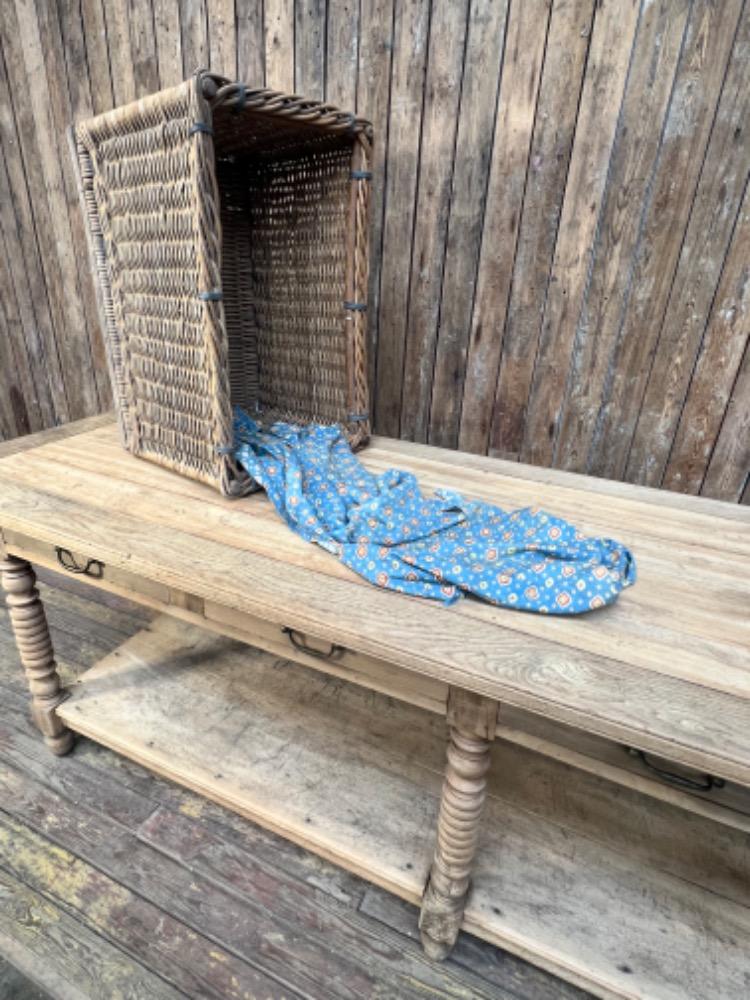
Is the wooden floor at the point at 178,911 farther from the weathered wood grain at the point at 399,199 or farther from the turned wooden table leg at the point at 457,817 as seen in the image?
the weathered wood grain at the point at 399,199

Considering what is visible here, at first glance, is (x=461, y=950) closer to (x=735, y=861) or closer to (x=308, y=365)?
(x=735, y=861)

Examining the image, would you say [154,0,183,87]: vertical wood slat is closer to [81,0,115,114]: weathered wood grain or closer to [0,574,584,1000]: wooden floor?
[81,0,115,114]: weathered wood grain

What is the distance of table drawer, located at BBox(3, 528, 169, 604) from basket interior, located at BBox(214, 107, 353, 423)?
0.57m

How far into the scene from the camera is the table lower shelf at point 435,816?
848 mm

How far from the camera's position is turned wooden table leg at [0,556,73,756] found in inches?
44.3

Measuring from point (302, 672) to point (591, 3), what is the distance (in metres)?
1.62

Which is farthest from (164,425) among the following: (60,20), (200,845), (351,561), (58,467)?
(60,20)

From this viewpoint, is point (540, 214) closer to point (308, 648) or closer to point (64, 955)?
point (308, 648)

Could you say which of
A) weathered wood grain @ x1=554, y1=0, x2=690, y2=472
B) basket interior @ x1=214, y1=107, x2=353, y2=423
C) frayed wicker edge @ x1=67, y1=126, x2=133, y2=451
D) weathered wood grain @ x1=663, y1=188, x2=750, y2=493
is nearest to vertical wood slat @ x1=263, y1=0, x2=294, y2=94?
basket interior @ x1=214, y1=107, x2=353, y2=423

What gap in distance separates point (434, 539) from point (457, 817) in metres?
0.43

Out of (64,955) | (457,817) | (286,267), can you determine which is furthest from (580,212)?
(64,955)

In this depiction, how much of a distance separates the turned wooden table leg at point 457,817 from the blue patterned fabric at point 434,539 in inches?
6.1

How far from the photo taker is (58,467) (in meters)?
1.15

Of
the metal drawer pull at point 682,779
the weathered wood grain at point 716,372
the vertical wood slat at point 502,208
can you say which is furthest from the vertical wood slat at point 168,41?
the metal drawer pull at point 682,779
